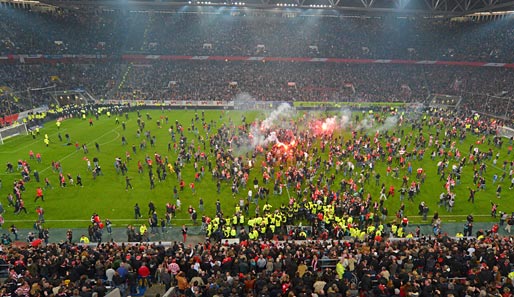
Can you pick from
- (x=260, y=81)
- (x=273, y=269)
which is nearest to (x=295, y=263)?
(x=273, y=269)

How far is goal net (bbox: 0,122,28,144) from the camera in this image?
114 feet

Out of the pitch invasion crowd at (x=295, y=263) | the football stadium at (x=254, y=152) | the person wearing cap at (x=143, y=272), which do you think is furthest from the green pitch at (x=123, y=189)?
the person wearing cap at (x=143, y=272)

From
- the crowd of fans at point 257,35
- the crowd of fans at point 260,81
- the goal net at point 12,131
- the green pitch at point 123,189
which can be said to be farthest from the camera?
the crowd of fans at point 257,35

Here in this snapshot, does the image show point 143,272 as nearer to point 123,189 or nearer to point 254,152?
point 123,189

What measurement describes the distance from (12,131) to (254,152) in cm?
2646

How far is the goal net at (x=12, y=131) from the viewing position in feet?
114

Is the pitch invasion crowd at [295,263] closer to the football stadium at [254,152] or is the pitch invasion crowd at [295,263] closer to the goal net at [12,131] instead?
the football stadium at [254,152]

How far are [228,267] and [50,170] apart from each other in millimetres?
21951

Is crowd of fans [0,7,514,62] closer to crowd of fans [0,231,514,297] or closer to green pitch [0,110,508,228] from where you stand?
green pitch [0,110,508,228]

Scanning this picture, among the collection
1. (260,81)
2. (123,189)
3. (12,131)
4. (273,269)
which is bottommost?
(273,269)

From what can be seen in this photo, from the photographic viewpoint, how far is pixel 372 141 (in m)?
33.6

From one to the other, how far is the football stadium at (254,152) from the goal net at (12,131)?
16 cm

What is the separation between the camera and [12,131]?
1425 inches

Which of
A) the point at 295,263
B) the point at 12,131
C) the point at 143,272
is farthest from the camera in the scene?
the point at 12,131
